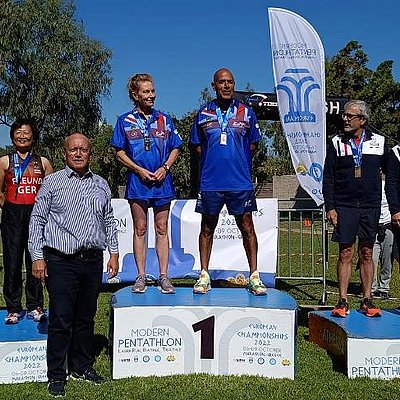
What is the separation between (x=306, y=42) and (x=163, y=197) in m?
3.62

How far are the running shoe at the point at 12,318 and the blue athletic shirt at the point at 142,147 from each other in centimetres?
135

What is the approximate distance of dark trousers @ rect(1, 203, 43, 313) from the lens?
5.06 metres

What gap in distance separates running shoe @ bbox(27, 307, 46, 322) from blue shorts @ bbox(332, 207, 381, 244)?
8.29ft

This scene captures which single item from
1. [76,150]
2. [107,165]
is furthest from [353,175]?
[107,165]

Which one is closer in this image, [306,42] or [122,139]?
[122,139]

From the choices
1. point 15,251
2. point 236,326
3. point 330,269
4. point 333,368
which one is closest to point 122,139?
point 15,251

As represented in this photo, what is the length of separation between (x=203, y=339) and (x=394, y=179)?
211cm

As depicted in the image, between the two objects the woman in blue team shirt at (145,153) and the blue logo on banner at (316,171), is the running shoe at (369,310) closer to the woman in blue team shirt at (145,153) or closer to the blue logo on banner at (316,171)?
the woman in blue team shirt at (145,153)

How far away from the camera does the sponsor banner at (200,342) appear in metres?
4.69

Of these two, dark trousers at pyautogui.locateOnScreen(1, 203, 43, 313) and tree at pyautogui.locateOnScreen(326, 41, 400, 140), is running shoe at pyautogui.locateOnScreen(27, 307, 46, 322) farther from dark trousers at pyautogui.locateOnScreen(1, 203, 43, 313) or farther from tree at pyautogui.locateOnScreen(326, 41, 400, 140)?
tree at pyautogui.locateOnScreen(326, 41, 400, 140)

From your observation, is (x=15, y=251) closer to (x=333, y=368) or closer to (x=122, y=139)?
(x=122, y=139)

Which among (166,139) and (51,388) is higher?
(166,139)

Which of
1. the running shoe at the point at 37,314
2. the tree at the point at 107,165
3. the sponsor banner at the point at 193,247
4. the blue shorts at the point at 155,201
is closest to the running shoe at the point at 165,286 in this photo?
the blue shorts at the point at 155,201

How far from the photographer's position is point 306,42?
25.7 feet
